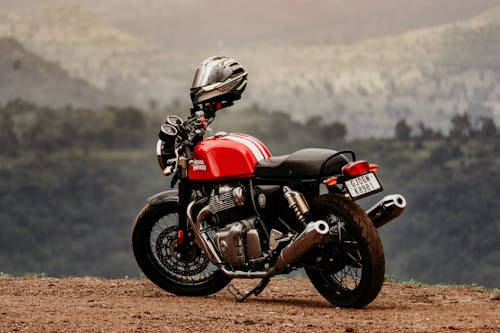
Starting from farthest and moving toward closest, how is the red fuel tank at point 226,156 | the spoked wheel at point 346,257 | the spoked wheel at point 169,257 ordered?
the spoked wheel at point 169,257, the red fuel tank at point 226,156, the spoked wheel at point 346,257

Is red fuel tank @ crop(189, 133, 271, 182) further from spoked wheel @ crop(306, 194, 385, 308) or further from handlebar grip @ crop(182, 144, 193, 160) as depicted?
spoked wheel @ crop(306, 194, 385, 308)

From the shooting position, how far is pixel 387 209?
10.9 meters

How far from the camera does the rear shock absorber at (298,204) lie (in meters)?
10.6

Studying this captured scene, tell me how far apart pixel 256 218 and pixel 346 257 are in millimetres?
1117

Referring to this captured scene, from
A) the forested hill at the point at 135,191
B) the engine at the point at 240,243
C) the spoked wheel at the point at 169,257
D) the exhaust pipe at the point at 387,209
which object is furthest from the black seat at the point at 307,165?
the forested hill at the point at 135,191

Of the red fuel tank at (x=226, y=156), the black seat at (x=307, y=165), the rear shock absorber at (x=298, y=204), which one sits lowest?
Result: the rear shock absorber at (x=298, y=204)

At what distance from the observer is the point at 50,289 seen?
12789 mm

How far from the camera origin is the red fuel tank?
439 inches

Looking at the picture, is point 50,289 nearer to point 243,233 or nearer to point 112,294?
point 112,294

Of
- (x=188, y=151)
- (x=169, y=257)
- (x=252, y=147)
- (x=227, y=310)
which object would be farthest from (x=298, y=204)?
(x=169, y=257)

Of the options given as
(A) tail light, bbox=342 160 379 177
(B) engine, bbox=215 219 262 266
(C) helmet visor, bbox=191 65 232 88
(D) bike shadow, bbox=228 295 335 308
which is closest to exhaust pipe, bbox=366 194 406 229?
(A) tail light, bbox=342 160 379 177

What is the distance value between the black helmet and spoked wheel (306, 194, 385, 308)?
1927mm

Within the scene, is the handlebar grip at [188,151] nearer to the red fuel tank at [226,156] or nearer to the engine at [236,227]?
the red fuel tank at [226,156]

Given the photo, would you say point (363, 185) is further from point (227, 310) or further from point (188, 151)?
point (188, 151)
